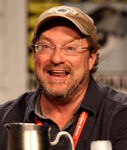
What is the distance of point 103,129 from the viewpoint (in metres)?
1.94

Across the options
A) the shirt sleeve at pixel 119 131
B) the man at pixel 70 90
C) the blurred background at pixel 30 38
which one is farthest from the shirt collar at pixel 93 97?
the blurred background at pixel 30 38

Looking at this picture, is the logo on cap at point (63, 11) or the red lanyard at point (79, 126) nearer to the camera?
the red lanyard at point (79, 126)

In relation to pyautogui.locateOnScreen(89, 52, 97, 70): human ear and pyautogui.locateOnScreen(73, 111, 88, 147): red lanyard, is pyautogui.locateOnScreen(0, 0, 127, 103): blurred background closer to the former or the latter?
pyautogui.locateOnScreen(89, 52, 97, 70): human ear

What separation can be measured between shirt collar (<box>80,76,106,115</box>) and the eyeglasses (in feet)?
0.65

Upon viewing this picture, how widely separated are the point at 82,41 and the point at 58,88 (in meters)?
0.24

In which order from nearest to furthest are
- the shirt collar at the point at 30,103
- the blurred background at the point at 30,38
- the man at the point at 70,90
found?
1. the man at the point at 70,90
2. the shirt collar at the point at 30,103
3. the blurred background at the point at 30,38

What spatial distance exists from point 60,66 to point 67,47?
0.09m

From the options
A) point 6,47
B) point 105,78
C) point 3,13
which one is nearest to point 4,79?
point 6,47

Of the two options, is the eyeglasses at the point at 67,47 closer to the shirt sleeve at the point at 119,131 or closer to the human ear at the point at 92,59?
the human ear at the point at 92,59

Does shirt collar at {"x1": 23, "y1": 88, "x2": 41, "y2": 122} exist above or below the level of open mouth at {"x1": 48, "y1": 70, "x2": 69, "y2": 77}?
below

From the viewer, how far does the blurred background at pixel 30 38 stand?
5172 mm

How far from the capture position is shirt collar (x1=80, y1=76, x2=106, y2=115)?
6.66 feet

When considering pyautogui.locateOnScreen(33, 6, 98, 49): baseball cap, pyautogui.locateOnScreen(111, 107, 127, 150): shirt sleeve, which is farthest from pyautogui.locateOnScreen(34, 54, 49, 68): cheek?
pyautogui.locateOnScreen(111, 107, 127, 150): shirt sleeve

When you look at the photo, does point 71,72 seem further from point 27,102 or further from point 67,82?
point 27,102
